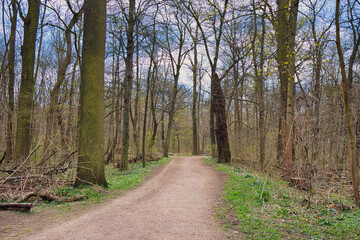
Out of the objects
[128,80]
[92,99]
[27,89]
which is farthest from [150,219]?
[128,80]

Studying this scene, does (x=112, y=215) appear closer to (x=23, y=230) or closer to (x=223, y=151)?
(x=23, y=230)

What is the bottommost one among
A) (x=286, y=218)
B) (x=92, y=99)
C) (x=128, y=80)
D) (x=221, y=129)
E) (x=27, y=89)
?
(x=286, y=218)

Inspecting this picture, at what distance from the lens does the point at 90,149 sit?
746 cm

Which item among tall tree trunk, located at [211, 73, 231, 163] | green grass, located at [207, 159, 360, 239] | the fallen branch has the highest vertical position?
tall tree trunk, located at [211, 73, 231, 163]

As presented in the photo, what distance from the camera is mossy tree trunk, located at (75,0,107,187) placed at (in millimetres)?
7430

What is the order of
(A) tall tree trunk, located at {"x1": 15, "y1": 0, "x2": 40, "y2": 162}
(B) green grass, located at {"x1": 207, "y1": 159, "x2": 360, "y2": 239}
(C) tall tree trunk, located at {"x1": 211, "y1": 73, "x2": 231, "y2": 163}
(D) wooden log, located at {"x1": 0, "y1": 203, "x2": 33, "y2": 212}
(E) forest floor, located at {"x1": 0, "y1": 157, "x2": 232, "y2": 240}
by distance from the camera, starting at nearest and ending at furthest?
(E) forest floor, located at {"x1": 0, "y1": 157, "x2": 232, "y2": 240} → (B) green grass, located at {"x1": 207, "y1": 159, "x2": 360, "y2": 239} → (D) wooden log, located at {"x1": 0, "y1": 203, "x2": 33, "y2": 212} → (A) tall tree trunk, located at {"x1": 15, "y1": 0, "x2": 40, "y2": 162} → (C) tall tree trunk, located at {"x1": 211, "y1": 73, "x2": 231, "y2": 163}

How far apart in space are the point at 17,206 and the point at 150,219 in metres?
2.84

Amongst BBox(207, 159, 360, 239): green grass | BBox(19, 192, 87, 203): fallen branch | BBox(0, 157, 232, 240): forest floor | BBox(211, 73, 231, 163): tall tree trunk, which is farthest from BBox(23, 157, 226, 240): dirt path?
BBox(211, 73, 231, 163): tall tree trunk

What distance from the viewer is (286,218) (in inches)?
194

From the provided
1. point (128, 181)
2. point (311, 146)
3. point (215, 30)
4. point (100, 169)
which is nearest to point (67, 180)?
point (100, 169)

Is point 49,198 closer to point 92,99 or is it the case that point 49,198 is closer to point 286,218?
point 92,99

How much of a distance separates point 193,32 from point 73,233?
21.5m

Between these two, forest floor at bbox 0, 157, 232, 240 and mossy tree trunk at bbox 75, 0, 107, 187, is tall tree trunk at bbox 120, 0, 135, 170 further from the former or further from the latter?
forest floor at bbox 0, 157, 232, 240

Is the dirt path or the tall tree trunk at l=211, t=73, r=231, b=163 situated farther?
the tall tree trunk at l=211, t=73, r=231, b=163
